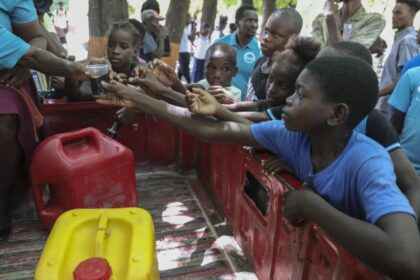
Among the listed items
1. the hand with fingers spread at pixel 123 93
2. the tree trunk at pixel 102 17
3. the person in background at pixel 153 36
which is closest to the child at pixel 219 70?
the hand with fingers spread at pixel 123 93

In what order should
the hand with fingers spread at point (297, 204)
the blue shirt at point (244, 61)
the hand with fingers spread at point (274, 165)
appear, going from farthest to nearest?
the blue shirt at point (244, 61)
the hand with fingers spread at point (274, 165)
the hand with fingers spread at point (297, 204)

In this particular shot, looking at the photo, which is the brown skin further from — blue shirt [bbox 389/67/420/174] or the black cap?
the black cap

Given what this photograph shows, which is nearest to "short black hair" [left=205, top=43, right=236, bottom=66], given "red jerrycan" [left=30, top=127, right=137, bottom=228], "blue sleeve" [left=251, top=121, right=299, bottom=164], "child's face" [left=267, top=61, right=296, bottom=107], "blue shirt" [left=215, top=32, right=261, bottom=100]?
"blue shirt" [left=215, top=32, right=261, bottom=100]

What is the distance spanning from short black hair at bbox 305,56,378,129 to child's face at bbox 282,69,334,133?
26 millimetres

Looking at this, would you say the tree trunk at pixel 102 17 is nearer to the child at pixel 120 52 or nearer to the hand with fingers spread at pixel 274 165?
the child at pixel 120 52

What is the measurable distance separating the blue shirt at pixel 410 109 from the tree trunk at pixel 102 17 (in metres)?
3.15

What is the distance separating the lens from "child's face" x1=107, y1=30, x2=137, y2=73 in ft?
9.73

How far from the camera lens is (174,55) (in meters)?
6.15

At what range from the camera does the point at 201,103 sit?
194 cm

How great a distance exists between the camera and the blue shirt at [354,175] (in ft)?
3.87

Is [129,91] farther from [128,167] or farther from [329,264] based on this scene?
[329,264]

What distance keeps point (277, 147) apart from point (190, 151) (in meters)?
1.53

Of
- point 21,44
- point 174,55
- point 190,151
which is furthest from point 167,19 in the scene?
point 21,44

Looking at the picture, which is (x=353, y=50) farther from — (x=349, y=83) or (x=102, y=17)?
(x=102, y=17)
